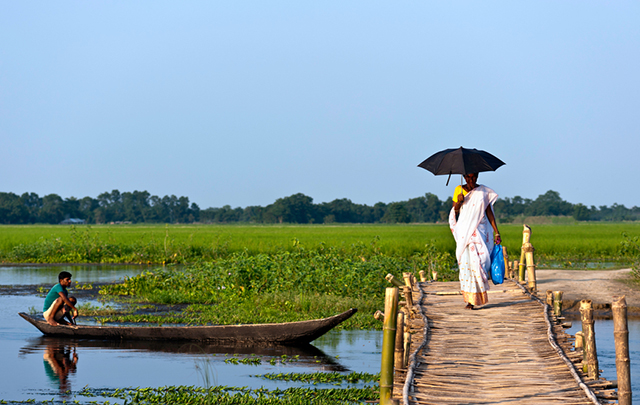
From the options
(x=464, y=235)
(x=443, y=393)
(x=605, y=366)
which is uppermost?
(x=464, y=235)

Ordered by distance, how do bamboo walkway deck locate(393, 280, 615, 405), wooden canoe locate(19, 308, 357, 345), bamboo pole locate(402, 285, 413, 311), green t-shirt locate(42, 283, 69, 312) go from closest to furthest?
bamboo walkway deck locate(393, 280, 615, 405), bamboo pole locate(402, 285, 413, 311), wooden canoe locate(19, 308, 357, 345), green t-shirt locate(42, 283, 69, 312)

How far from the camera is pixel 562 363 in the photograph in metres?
5.34

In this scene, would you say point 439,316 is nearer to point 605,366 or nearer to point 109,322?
point 605,366

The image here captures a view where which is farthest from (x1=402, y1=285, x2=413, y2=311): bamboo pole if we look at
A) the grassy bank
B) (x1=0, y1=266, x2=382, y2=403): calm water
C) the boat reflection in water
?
the grassy bank

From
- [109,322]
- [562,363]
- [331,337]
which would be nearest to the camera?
[562,363]

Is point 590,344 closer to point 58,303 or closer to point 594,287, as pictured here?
point 58,303

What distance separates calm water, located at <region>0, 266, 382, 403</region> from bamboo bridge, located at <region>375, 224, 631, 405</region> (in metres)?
1.68

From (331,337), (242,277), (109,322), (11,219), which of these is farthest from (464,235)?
(11,219)

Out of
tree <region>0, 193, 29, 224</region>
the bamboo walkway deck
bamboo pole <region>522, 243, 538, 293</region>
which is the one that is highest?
tree <region>0, 193, 29, 224</region>

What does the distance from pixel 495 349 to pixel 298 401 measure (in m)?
1.94

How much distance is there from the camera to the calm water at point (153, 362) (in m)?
7.37

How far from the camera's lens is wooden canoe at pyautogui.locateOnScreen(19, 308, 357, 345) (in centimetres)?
868

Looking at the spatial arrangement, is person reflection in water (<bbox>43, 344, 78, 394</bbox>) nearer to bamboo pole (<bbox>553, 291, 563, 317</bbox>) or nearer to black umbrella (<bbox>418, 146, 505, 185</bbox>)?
black umbrella (<bbox>418, 146, 505, 185</bbox>)

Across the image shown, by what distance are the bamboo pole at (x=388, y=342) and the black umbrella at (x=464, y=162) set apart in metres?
2.71
